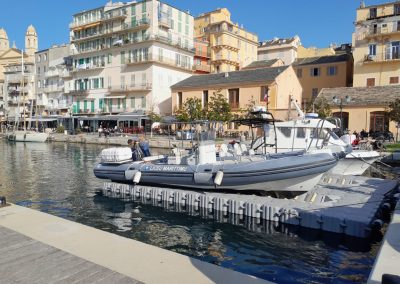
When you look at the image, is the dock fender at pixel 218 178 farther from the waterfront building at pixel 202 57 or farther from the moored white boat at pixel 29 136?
the waterfront building at pixel 202 57

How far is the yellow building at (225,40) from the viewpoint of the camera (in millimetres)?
63938

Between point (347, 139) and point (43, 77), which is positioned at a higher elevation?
point (43, 77)

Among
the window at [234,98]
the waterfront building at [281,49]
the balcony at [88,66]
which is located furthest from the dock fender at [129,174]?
the waterfront building at [281,49]

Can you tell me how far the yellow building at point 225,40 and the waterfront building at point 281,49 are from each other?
10.2 ft

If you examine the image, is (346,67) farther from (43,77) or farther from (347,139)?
(43,77)

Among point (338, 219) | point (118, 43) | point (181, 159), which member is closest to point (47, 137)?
point (118, 43)

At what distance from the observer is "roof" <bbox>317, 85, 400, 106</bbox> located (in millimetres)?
36969

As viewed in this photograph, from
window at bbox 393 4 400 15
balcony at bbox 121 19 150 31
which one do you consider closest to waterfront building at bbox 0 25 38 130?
balcony at bbox 121 19 150 31

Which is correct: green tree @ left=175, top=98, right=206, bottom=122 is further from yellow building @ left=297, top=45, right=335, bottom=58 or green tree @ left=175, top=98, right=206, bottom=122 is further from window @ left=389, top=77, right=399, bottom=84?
yellow building @ left=297, top=45, right=335, bottom=58

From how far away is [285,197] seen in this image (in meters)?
13.6

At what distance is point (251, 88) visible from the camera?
44812mm

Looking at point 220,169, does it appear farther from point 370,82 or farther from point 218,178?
point 370,82

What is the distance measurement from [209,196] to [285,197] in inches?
115

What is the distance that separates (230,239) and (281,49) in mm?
63723
